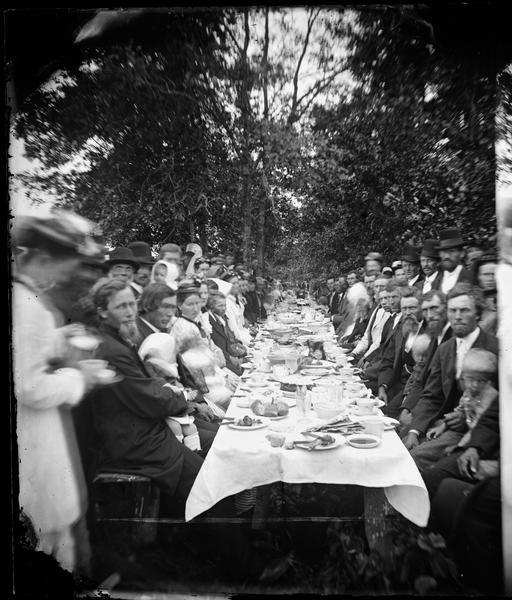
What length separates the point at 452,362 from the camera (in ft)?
10.2

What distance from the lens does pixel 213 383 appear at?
12.9 ft

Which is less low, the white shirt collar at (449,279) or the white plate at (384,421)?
the white shirt collar at (449,279)

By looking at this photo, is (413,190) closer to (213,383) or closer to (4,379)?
(213,383)

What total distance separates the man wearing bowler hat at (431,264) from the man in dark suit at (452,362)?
0.19 meters

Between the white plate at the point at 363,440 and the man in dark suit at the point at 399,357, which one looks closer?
the white plate at the point at 363,440

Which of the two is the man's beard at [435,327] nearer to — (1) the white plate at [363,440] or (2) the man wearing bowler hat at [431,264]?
(2) the man wearing bowler hat at [431,264]

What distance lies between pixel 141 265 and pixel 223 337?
1877mm

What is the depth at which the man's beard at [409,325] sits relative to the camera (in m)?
3.90

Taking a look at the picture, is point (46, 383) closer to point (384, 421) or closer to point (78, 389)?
point (78, 389)

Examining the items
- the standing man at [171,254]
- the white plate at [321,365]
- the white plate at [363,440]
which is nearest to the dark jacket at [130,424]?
the standing man at [171,254]

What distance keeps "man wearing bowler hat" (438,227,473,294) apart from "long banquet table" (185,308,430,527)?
1.01m

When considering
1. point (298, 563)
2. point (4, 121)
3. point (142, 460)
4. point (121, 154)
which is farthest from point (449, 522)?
point (4, 121)

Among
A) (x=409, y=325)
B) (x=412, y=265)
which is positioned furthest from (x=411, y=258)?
(x=409, y=325)

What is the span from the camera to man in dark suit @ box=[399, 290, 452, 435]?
10.5 ft
